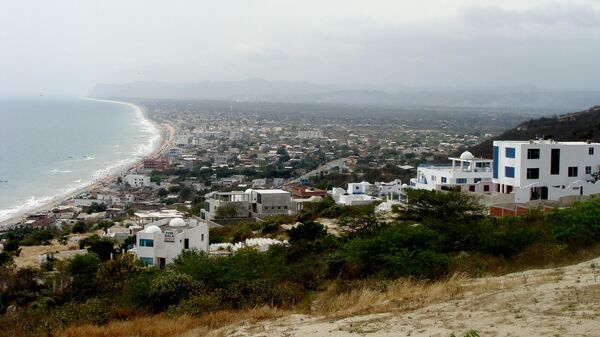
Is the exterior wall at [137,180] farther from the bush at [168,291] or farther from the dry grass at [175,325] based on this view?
the dry grass at [175,325]

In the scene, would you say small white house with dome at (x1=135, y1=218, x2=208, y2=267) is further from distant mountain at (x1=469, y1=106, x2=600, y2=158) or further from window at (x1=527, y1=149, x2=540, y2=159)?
distant mountain at (x1=469, y1=106, x2=600, y2=158)

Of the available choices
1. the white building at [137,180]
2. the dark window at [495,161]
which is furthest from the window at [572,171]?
the white building at [137,180]

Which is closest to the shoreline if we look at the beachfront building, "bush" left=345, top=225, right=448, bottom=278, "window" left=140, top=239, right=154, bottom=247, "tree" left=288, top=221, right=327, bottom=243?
the beachfront building

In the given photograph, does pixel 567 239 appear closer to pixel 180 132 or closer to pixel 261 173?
pixel 261 173

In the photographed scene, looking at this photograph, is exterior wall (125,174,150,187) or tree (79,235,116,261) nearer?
tree (79,235,116,261)

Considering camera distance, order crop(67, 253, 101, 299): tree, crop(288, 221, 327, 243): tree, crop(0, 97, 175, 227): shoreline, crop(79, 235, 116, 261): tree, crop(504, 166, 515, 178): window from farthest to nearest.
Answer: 1. crop(0, 97, 175, 227): shoreline
2. crop(504, 166, 515, 178): window
3. crop(79, 235, 116, 261): tree
4. crop(288, 221, 327, 243): tree
5. crop(67, 253, 101, 299): tree
